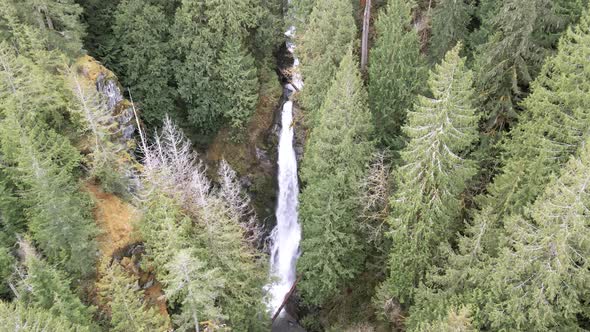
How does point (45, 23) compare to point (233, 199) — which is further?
point (45, 23)

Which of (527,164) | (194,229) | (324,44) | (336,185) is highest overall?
(324,44)

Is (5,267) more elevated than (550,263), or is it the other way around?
(550,263)

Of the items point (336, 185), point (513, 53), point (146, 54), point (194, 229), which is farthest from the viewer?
point (146, 54)

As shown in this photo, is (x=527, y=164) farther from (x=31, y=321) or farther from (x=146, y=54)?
(x=146, y=54)

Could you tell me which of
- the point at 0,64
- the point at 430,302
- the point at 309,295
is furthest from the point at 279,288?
the point at 0,64

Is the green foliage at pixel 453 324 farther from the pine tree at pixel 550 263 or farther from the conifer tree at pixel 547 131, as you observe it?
the conifer tree at pixel 547 131

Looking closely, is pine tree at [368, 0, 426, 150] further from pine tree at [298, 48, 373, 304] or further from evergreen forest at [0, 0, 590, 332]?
pine tree at [298, 48, 373, 304]

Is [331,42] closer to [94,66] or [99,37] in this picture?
[94,66]

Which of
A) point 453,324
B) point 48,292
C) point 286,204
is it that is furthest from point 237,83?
point 453,324
